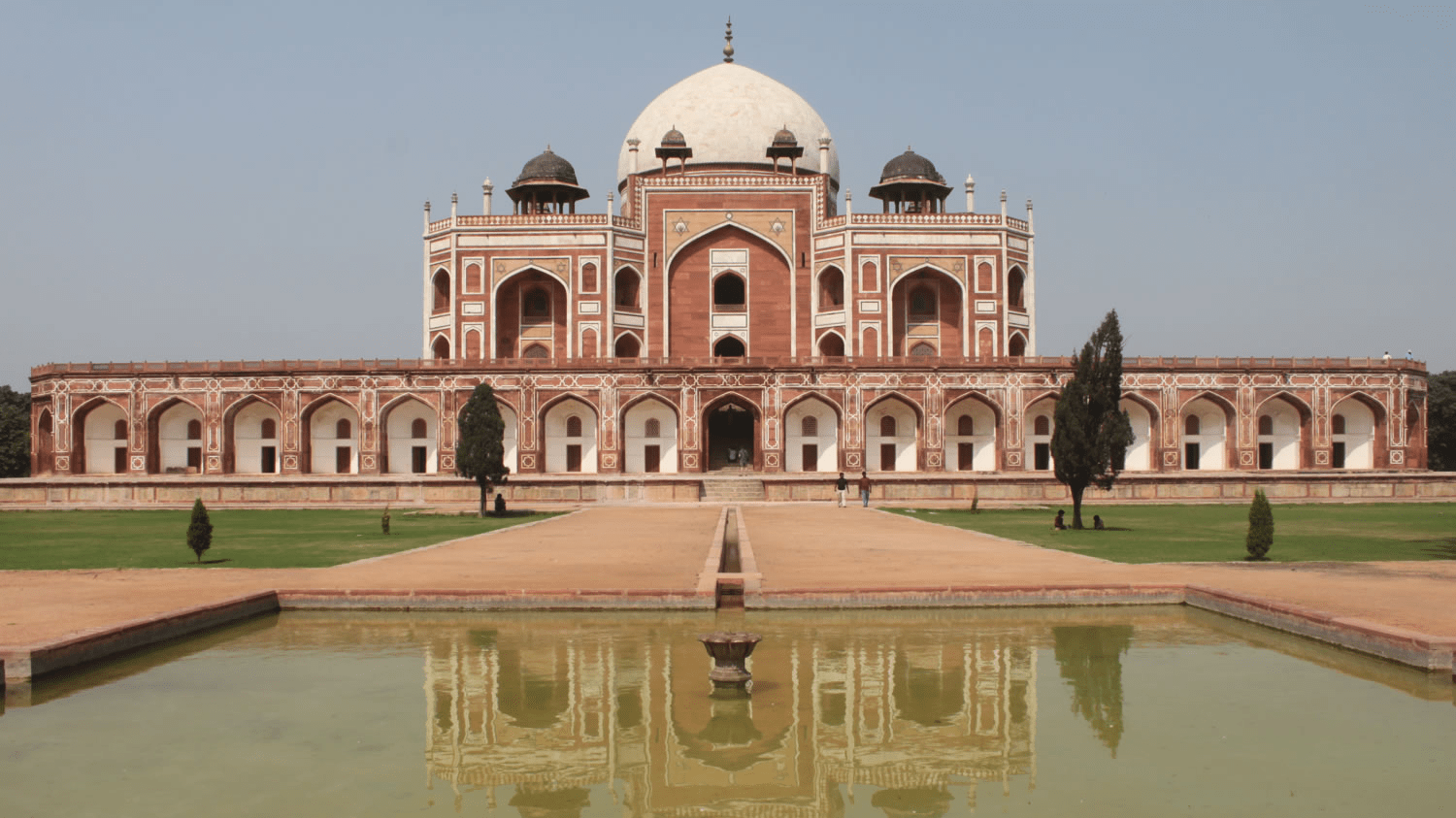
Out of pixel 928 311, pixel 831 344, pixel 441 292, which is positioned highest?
pixel 441 292

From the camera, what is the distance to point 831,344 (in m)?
37.4

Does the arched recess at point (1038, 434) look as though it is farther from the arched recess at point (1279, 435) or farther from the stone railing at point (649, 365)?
the arched recess at point (1279, 435)

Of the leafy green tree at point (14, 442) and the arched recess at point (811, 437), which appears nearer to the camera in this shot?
the arched recess at point (811, 437)

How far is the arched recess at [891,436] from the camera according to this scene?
109ft

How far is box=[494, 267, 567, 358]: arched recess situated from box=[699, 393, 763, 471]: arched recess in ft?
18.9

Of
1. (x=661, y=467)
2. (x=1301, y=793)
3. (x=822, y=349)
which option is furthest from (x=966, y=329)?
(x=1301, y=793)

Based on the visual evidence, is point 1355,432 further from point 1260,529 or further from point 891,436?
point 1260,529

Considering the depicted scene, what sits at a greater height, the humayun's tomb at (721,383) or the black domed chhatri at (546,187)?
the black domed chhatri at (546,187)

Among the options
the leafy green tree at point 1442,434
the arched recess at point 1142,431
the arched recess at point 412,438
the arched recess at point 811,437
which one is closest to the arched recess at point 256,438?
the arched recess at point 412,438

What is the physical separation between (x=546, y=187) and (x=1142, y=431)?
19921 millimetres

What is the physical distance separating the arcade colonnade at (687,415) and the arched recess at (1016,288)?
5493 mm

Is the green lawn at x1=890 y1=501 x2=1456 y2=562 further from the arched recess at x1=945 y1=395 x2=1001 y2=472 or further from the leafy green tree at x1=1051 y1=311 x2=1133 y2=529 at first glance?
the arched recess at x1=945 y1=395 x2=1001 y2=472

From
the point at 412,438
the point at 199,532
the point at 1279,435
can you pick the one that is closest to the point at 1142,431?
the point at 1279,435

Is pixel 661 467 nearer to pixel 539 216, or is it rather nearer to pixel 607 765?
pixel 539 216
